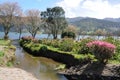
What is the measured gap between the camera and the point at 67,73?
22.3 m

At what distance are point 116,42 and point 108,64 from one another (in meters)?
7.10

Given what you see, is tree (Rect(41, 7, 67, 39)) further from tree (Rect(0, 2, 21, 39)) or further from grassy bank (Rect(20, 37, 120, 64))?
grassy bank (Rect(20, 37, 120, 64))

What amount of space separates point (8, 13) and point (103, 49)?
6950cm

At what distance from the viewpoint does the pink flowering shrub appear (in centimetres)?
2183

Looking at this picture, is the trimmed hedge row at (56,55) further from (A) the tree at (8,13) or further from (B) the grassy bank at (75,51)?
(A) the tree at (8,13)

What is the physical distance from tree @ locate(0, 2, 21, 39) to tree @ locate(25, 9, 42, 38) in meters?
8.47

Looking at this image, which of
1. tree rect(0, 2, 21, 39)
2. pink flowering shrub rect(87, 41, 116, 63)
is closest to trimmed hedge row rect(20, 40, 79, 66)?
pink flowering shrub rect(87, 41, 116, 63)

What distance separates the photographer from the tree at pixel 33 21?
97062 mm

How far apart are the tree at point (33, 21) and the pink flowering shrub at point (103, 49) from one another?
74.7m

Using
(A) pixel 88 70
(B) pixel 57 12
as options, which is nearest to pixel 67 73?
(A) pixel 88 70

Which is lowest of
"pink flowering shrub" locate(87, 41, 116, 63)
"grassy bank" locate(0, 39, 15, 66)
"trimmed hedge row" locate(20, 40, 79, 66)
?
"trimmed hedge row" locate(20, 40, 79, 66)

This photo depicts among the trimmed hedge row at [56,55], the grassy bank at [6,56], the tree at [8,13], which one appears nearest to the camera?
the grassy bank at [6,56]

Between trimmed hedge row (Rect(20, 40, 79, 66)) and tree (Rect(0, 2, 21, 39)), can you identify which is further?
tree (Rect(0, 2, 21, 39))

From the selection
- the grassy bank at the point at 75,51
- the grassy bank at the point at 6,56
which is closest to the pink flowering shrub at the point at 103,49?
the grassy bank at the point at 75,51
